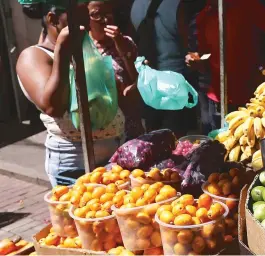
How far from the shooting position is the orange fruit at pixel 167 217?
6.88 ft

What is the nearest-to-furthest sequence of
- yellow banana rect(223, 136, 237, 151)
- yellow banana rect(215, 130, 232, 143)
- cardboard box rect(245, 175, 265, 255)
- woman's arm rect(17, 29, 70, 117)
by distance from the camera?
1. cardboard box rect(245, 175, 265, 255)
2. woman's arm rect(17, 29, 70, 117)
3. yellow banana rect(223, 136, 237, 151)
4. yellow banana rect(215, 130, 232, 143)

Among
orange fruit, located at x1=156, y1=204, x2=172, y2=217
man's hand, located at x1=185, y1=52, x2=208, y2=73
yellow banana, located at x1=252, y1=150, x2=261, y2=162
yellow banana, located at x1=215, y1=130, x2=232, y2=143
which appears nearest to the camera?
orange fruit, located at x1=156, y1=204, x2=172, y2=217

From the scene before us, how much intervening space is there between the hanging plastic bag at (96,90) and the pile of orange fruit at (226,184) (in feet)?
2.80

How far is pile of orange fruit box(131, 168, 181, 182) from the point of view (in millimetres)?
2541

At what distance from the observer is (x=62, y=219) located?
99.3 inches

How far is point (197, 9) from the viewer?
546cm

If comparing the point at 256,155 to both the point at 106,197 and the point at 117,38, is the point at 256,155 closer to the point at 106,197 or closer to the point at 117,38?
the point at 106,197

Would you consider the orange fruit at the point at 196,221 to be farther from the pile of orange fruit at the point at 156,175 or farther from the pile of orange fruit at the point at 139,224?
the pile of orange fruit at the point at 156,175

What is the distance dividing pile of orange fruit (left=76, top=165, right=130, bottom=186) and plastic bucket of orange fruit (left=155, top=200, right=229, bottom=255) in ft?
1.75

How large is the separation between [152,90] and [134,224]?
1.89m

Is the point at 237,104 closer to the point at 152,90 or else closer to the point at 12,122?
the point at 152,90

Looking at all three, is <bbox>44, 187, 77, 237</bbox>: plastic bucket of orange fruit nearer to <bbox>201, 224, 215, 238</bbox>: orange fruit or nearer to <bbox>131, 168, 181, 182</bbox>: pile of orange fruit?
<bbox>131, 168, 181, 182</bbox>: pile of orange fruit

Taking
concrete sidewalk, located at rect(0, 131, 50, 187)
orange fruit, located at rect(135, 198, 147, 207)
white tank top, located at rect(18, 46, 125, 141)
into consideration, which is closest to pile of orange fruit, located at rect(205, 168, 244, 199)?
orange fruit, located at rect(135, 198, 147, 207)

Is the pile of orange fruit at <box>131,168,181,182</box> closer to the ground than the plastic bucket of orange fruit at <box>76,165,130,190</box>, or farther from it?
farther from it
